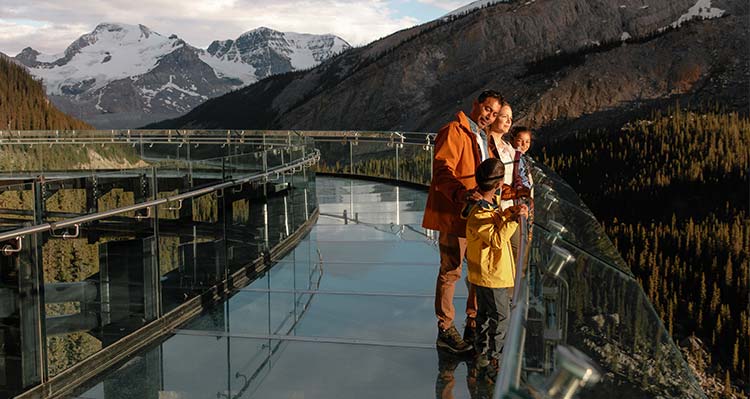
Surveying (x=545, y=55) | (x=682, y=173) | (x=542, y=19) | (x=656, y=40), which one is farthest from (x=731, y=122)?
(x=542, y=19)

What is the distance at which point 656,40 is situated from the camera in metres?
47.5

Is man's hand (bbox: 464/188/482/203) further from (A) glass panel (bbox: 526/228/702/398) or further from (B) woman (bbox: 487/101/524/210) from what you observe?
(B) woman (bbox: 487/101/524/210)

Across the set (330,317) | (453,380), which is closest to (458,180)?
(453,380)

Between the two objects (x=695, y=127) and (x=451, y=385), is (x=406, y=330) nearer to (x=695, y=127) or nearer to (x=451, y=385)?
(x=451, y=385)

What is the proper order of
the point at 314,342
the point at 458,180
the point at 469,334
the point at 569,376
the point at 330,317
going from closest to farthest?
the point at 569,376, the point at 458,180, the point at 469,334, the point at 314,342, the point at 330,317

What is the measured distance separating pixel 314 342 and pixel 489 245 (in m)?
1.46

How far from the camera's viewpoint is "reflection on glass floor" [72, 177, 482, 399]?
176 inches

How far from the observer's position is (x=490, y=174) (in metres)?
4.58

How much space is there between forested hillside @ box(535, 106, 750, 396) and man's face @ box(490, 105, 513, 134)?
25.9ft

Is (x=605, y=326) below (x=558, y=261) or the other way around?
below

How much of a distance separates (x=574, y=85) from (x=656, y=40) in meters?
6.43

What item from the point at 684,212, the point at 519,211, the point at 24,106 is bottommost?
the point at 684,212

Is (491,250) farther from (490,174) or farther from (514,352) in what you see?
(514,352)

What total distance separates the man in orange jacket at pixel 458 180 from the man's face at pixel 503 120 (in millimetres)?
73
